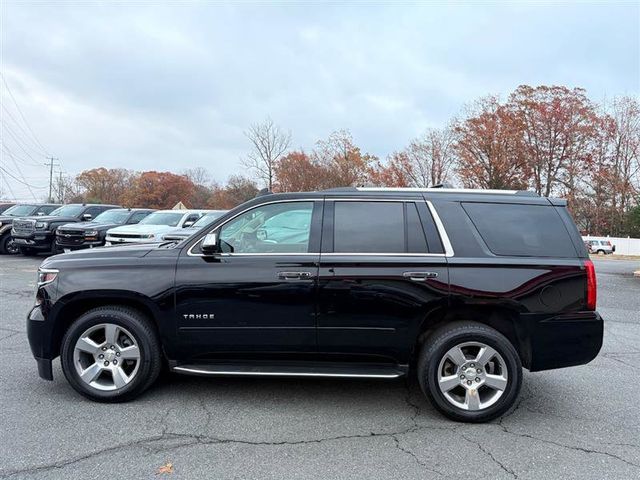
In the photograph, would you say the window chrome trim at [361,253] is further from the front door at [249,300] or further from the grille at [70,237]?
the grille at [70,237]

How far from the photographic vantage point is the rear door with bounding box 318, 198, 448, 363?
3.85m

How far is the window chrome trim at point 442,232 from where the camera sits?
3.92 metres

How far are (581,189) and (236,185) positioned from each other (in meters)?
35.9

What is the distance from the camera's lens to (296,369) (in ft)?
12.9

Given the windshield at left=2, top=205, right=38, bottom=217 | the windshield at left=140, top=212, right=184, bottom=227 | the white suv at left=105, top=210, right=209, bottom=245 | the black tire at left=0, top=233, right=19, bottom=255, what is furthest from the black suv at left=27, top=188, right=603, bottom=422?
the windshield at left=2, top=205, right=38, bottom=217

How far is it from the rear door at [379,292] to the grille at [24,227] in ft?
46.1

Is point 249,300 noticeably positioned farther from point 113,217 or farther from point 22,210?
point 22,210

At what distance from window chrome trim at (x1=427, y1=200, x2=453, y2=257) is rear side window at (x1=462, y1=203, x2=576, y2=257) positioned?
0.27 m

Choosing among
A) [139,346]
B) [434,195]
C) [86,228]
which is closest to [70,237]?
[86,228]

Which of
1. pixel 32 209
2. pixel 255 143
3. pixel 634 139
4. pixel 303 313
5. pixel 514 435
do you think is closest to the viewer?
pixel 514 435

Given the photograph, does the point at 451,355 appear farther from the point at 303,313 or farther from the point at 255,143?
the point at 255,143

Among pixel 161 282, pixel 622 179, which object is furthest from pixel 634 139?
pixel 161 282

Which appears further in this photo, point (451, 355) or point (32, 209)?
point (32, 209)

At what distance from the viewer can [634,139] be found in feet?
158
